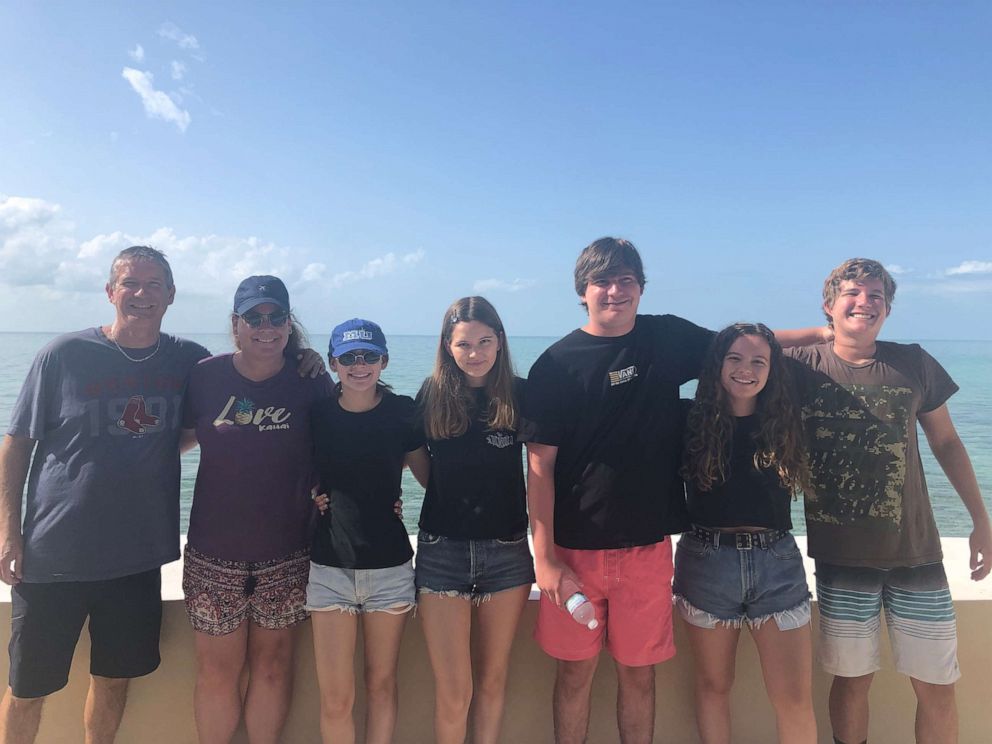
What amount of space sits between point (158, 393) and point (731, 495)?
2599 mm

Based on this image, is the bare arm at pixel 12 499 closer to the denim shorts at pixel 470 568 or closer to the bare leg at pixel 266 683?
the bare leg at pixel 266 683

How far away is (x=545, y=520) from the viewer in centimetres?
238

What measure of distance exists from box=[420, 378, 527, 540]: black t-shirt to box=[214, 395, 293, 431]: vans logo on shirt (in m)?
0.68

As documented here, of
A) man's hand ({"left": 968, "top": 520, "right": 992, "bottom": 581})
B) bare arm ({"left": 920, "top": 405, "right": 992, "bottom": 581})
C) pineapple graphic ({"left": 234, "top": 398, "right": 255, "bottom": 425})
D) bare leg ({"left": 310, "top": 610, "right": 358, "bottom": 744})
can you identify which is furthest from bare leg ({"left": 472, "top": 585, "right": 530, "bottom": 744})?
man's hand ({"left": 968, "top": 520, "right": 992, "bottom": 581})

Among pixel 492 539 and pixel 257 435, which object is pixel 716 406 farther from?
pixel 257 435

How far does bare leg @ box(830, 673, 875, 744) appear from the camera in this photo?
256 cm

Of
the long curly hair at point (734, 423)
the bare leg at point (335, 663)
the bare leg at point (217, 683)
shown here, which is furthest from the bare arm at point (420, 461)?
the long curly hair at point (734, 423)

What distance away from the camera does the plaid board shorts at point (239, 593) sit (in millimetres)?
2449

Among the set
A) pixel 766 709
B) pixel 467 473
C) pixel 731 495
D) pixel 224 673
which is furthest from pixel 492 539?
pixel 766 709

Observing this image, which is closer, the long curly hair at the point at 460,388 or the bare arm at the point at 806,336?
the long curly hair at the point at 460,388

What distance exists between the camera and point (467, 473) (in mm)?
2420

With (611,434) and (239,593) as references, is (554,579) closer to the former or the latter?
(611,434)

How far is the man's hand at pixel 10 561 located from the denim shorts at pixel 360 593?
128 centimetres

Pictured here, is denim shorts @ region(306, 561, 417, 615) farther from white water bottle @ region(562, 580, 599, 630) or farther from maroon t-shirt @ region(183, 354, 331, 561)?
white water bottle @ region(562, 580, 599, 630)
